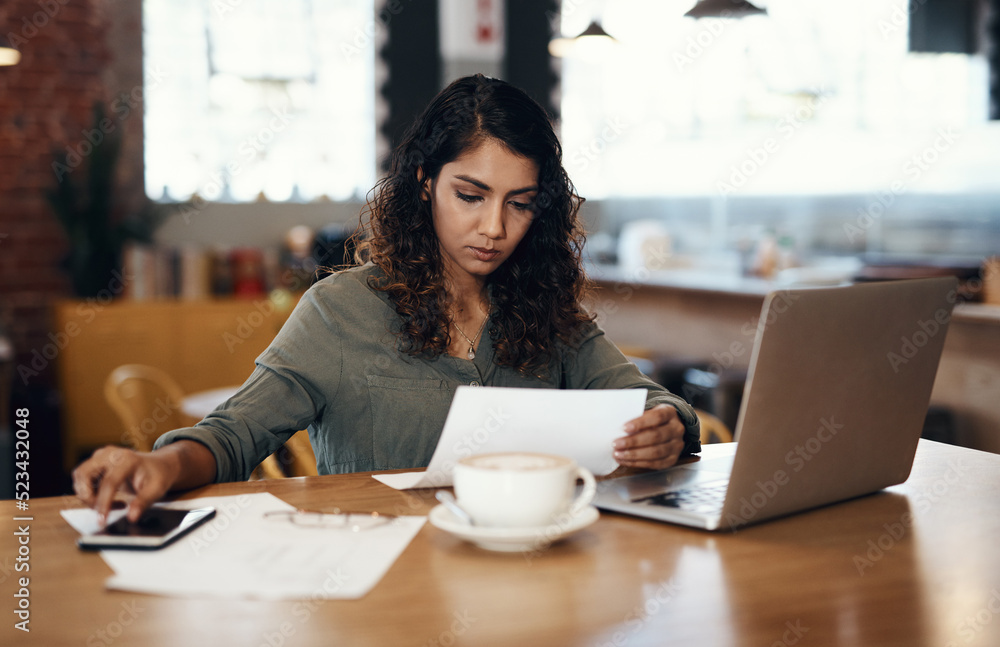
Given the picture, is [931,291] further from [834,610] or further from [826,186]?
[826,186]

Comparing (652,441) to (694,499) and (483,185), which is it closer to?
(694,499)

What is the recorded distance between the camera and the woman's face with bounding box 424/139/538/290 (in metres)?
1.55

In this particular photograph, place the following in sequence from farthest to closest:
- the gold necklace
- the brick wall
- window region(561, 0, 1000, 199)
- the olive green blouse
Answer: the brick wall, window region(561, 0, 1000, 199), the gold necklace, the olive green blouse

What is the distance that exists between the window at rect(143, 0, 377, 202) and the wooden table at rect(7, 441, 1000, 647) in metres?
4.50

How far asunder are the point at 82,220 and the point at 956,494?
14.9 feet

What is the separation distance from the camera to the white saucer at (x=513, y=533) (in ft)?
3.02

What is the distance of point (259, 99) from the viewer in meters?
5.40

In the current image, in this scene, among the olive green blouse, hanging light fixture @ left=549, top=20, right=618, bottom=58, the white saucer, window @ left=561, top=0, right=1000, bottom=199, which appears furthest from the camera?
window @ left=561, top=0, right=1000, bottom=199

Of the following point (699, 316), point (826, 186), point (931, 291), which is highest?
point (826, 186)

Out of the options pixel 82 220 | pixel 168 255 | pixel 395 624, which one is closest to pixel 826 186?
pixel 168 255

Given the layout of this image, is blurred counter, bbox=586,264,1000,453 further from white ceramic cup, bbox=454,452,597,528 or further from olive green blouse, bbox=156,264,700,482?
white ceramic cup, bbox=454,452,597,528

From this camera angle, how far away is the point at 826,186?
15.9ft

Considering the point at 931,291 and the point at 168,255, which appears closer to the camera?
the point at 931,291

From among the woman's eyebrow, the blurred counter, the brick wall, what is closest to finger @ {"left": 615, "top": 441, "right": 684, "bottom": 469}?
the woman's eyebrow
